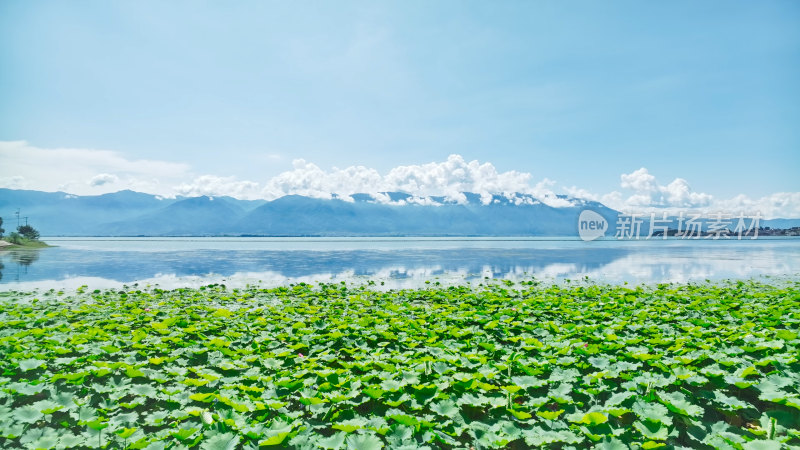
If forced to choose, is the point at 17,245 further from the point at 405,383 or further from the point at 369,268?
the point at 405,383

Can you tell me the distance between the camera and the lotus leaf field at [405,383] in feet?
14.7

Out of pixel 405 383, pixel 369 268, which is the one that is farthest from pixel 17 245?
pixel 405 383

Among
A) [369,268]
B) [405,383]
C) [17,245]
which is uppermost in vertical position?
[405,383]

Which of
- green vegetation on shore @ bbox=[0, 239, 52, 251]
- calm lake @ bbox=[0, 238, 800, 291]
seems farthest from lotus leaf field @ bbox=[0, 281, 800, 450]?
green vegetation on shore @ bbox=[0, 239, 52, 251]

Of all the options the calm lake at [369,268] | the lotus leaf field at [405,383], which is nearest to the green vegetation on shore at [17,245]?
the calm lake at [369,268]

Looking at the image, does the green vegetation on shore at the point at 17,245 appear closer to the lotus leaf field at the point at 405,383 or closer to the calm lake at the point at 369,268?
the calm lake at the point at 369,268

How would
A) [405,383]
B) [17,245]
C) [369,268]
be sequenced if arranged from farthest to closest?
[17,245] → [369,268] → [405,383]

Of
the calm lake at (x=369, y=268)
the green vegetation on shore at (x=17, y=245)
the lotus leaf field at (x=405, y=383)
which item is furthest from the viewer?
the green vegetation on shore at (x=17, y=245)

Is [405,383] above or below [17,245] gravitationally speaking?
above

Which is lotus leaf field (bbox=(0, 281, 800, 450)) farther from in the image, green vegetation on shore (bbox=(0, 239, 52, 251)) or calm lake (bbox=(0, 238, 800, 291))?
green vegetation on shore (bbox=(0, 239, 52, 251))

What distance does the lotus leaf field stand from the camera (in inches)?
177

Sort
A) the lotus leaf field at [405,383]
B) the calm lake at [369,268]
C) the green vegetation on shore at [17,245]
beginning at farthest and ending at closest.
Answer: the green vegetation on shore at [17,245] < the calm lake at [369,268] < the lotus leaf field at [405,383]

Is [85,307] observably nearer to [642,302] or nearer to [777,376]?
[777,376]

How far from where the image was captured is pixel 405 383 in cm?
550
